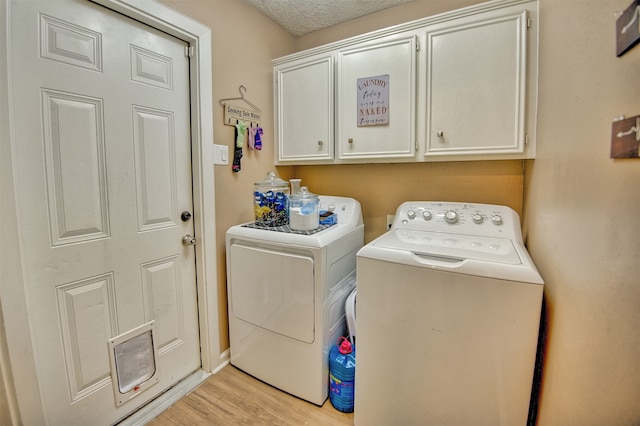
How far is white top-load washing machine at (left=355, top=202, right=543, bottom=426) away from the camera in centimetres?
104

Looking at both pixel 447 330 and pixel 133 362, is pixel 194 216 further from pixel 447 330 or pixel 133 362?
pixel 447 330

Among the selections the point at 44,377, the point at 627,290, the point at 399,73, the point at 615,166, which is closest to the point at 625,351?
the point at 627,290

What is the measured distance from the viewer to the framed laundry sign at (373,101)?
1685 mm

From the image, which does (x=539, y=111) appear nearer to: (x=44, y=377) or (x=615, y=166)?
(x=615, y=166)

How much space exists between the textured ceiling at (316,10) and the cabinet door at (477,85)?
59 centimetres

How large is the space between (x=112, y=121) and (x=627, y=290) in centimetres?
186

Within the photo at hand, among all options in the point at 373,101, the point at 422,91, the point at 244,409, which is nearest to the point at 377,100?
the point at 373,101

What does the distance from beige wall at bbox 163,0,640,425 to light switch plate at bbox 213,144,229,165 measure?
0.15ft

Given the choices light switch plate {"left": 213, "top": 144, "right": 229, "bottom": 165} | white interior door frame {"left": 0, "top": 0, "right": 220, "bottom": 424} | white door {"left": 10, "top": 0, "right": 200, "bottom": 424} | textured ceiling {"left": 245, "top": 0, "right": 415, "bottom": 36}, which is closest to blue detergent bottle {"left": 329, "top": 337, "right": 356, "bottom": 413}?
white interior door frame {"left": 0, "top": 0, "right": 220, "bottom": 424}

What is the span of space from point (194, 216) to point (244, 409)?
111cm

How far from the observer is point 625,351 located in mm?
597

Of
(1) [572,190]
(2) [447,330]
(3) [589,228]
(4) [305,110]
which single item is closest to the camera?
(3) [589,228]

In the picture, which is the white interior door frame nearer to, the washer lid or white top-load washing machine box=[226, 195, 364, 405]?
white top-load washing machine box=[226, 195, 364, 405]

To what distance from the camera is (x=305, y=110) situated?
6.48 feet
